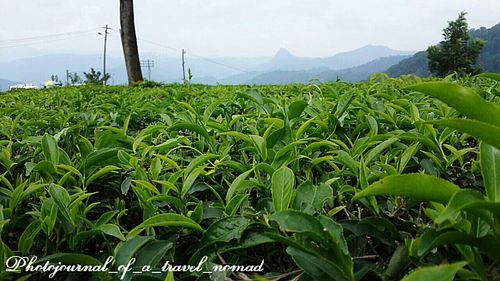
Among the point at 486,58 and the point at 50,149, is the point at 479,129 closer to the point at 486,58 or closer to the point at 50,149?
the point at 50,149

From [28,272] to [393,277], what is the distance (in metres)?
0.52

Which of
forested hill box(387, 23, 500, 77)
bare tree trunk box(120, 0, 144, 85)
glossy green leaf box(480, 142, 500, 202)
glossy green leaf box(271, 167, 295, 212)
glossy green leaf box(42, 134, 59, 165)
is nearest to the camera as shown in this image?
glossy green leaf box(480, 142, 500, 202)

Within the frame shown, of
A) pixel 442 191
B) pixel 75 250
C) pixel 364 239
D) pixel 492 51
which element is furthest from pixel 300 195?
pixel 492 51

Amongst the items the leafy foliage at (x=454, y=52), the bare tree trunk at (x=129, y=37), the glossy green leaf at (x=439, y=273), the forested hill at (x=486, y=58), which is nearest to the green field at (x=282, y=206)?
the glossy green leaf at (x=439, y=273)

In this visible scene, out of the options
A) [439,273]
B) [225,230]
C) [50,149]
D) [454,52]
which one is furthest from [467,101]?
[454,52]

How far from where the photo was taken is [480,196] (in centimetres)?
46

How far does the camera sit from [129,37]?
10.0 m

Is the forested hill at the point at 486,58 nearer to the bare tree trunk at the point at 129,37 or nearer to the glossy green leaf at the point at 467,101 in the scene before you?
the bare tree trunk at the point at 129,37

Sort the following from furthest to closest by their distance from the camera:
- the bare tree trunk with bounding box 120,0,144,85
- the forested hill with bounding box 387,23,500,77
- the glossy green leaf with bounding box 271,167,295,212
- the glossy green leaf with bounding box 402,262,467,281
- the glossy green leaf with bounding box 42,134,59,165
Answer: the forested hill with bounding box 387,23,500,77 → the bare tree trunk with bounding box 120,0,144,85 → the glossy green leaf with bounding box 42,134,59,165 → the glossy green leaf with bounding box 271,167,295,212 → the glossy green leaf with bounding box 402,262,467,281

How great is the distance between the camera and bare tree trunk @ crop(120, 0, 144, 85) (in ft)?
32.8

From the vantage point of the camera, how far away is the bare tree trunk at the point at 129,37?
999 cm

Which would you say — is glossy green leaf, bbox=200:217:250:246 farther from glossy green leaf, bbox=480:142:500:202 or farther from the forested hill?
the forested hill

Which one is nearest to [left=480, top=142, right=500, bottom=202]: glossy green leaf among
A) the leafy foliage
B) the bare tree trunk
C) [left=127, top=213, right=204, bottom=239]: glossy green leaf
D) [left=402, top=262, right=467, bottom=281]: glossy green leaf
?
[left=402, top=262, right=467, bottom=281]: glossy green leaf

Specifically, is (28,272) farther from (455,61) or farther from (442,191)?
(455,61)
